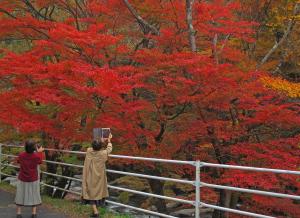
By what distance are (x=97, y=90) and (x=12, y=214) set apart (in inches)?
127

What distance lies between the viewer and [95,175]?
841 centimetres

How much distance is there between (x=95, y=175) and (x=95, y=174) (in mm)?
19

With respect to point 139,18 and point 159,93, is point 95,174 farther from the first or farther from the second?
point 139,18

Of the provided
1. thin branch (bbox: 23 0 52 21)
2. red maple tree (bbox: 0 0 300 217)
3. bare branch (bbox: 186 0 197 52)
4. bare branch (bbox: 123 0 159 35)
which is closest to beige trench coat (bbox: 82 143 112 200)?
red maple tree (bbox: 0 0 300 217)

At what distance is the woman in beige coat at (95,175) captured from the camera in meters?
8.37

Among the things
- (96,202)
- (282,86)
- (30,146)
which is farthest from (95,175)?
(282,86)

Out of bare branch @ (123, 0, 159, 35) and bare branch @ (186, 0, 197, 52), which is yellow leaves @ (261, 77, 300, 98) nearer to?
bare branch @ (186, 0, 197, 52)

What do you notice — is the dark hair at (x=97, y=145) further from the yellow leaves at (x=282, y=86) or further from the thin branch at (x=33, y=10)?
the thin branch at (x=33, y=10)

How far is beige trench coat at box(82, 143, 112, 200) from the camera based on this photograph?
8.37m

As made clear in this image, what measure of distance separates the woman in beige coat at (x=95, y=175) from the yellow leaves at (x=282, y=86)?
5366 millimetres

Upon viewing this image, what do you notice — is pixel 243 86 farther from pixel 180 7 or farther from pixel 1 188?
pixel 1 188

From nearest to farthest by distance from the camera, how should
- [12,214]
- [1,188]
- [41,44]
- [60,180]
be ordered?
[12,214]
[41,44]
[1,188]
[60,180]

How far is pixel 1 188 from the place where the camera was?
46.5 feet

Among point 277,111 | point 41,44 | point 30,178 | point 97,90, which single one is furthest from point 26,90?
point 277,111
